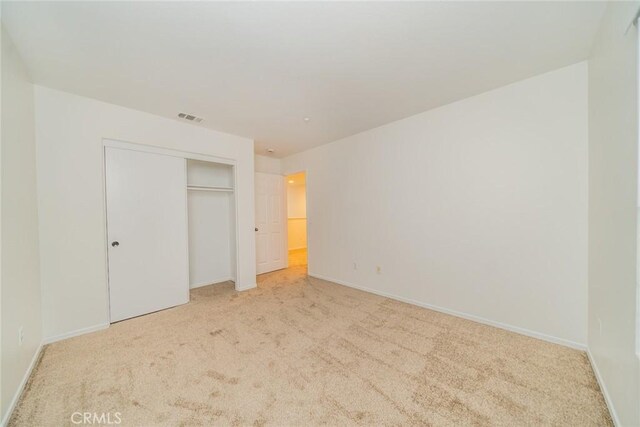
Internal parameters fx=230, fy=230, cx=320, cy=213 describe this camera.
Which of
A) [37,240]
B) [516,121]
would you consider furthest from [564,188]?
[37,240]

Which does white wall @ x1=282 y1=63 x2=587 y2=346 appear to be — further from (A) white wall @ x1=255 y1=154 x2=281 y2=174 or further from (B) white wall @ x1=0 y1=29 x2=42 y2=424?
(B) white wall @ x1=0 y1=29 x2=42 y2=424

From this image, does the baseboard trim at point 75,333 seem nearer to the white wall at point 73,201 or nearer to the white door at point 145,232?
the white wall at point 73,201

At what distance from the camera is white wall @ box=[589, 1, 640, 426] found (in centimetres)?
121

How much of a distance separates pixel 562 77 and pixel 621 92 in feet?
3.07

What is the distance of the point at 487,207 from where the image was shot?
2.50 m

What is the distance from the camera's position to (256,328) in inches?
98.8

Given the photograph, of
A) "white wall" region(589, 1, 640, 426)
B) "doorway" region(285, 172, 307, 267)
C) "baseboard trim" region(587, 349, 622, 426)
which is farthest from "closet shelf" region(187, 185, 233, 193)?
"baseboard trim" region(587, 349, 622, 426)

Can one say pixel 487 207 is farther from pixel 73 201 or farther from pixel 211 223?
pixel 73 201

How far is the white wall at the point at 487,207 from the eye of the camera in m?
2.07

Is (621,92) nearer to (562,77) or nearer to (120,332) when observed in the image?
(562,77)

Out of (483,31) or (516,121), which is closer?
(483,31)

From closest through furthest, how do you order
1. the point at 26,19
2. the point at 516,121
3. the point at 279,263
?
the point at 26,19 → the point at 516,121 → the point at 279,263

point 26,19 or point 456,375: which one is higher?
point 26,19

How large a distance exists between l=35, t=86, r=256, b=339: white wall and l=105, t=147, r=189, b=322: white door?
0.12 meters
